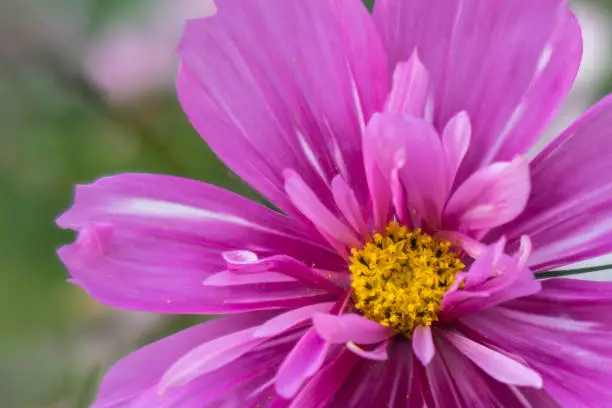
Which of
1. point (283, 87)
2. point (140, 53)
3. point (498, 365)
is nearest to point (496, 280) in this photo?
point (498, 365)

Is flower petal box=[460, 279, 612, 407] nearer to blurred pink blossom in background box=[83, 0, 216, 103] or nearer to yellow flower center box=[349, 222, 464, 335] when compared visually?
yellow flower center box=[349, 222, 464, 335]

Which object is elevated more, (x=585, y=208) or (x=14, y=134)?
(x=14, y=134)

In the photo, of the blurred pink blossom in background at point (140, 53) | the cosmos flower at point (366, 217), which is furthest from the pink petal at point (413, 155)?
the blurred pink blossom in background at point (140, 53)

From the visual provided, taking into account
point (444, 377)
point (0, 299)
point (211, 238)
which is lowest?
point (444, 377)

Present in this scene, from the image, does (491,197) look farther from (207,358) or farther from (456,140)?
(207,358)

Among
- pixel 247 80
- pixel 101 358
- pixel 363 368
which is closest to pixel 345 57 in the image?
pixel 247 80

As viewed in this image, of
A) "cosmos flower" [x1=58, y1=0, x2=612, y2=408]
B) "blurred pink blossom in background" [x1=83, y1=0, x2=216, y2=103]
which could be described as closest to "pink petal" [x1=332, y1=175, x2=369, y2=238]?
"cosmos flower" [x1=58, y1=0, x2=612, y2=408]

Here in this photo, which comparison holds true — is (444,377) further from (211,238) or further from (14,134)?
(14,134)
